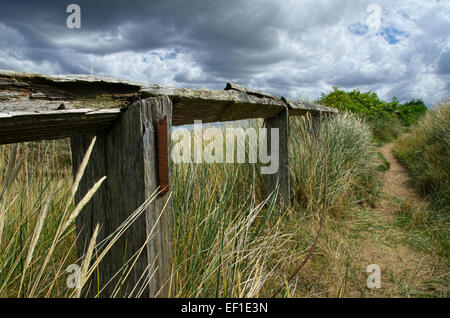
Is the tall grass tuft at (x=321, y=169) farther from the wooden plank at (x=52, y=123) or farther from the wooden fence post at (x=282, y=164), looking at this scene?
the wooden plank at (x=52, y=123)

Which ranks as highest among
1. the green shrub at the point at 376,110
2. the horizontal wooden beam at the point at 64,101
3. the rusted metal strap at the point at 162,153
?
the green shrub at the point at 376,110

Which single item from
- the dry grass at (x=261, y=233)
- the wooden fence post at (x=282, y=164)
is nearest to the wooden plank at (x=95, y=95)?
the dry grass at (x=261, y=233)

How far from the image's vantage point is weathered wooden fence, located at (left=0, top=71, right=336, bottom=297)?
1044 mm

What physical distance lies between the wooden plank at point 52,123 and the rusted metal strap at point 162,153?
18 centimetres

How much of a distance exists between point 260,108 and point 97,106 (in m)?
1.73

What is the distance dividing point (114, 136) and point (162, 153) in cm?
24

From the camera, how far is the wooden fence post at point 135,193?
4.26ft

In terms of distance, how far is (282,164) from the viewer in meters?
3.39

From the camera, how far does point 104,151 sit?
4.78 ft

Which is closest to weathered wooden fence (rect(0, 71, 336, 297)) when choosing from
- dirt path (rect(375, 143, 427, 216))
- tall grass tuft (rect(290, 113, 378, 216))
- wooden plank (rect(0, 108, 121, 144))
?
wooden plank (rect(0, 108, 121, 144))

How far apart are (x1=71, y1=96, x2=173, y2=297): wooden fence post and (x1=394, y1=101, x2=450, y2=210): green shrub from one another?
4.74 meters

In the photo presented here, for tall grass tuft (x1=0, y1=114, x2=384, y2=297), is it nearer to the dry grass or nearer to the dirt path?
the dry grass

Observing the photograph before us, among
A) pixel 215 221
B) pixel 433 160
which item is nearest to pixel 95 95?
pixel 215 221
